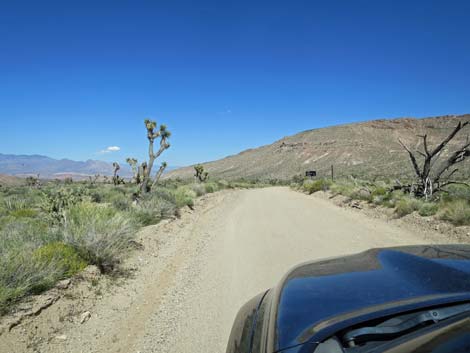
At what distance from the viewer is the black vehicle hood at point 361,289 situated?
1543 millimetres

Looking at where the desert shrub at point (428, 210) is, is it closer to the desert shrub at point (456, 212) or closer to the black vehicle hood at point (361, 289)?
the desert shrub at point (456, 212)

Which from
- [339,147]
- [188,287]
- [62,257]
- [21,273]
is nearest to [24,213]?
[62,257]

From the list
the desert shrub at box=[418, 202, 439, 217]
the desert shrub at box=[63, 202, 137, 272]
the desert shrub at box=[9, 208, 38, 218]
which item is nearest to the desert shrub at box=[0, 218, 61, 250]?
the desert shrub at box=[63, 202, 137, 272]

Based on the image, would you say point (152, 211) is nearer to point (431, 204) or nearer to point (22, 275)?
point (22, 275)

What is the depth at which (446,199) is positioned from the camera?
411 inches

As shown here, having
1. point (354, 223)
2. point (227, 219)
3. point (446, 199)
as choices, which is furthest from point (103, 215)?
point (446, 199)

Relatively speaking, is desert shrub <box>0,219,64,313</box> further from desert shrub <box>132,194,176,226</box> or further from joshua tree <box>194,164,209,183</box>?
joshua tree <box>194,164,209,183</box>

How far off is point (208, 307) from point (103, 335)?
1468 millimetres

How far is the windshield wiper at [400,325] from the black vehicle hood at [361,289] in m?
0.04

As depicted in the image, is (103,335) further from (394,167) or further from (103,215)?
(394,167)

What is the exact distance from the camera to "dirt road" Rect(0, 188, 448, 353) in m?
3.63

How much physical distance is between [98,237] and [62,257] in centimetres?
82

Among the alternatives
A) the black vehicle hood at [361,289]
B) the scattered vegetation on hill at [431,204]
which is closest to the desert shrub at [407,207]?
the scattered vegetation on hill at [431,204]

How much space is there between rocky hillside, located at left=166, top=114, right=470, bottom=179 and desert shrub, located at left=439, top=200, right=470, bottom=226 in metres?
66.3
